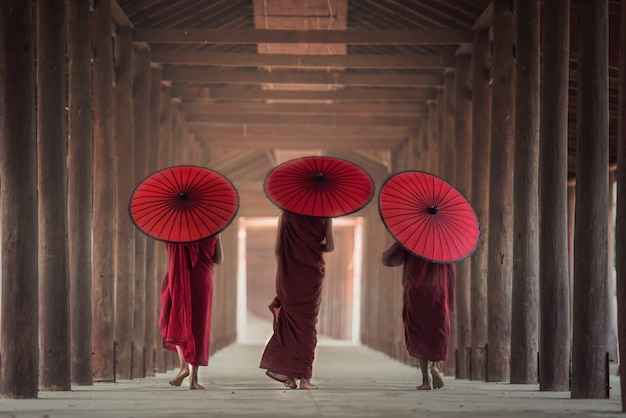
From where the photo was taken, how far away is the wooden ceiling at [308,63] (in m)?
14.4

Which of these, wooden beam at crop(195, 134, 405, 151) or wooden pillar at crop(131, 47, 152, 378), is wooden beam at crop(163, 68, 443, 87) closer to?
wooden pillar at crop(131, 47, 152, 378)

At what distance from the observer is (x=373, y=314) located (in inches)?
1099

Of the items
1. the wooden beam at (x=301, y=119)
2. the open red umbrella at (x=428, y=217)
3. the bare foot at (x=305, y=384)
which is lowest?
the bare foot at (x=305, y=384)

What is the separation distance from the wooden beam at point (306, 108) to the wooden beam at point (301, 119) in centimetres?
39

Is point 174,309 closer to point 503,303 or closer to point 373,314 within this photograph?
point 503,303

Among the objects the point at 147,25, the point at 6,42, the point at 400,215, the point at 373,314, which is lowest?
the point at 373,314

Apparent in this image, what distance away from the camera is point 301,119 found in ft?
66.8

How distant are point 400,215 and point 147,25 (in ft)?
21.6

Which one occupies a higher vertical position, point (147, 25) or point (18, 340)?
point (147, 25)

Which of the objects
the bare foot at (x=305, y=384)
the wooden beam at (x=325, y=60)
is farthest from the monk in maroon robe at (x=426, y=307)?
the wooden beam at (x=325, y=60)

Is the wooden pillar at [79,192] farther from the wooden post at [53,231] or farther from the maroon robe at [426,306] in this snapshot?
the maroon robe at [426,306]

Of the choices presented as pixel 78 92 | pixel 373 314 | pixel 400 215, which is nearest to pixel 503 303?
pixel 400 215

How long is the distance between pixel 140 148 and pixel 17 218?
645 cm

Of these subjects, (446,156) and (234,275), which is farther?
(234,275)
